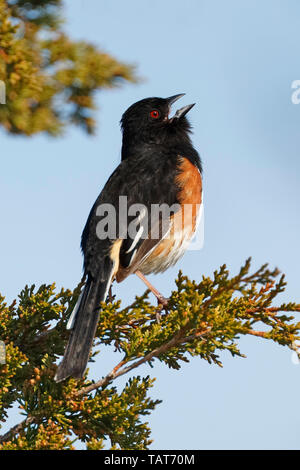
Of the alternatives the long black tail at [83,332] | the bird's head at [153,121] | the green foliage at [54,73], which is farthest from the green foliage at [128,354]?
the bird's head at [153,121]

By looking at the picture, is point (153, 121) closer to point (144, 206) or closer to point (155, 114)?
point (155, 114)

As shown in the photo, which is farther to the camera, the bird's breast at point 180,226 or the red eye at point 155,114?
the red eye at point 155,114

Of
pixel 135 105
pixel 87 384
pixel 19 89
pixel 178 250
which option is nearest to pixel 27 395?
pixel 87 384

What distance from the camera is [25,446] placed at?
2916 millimetres

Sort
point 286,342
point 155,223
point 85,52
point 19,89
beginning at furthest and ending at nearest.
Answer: point 155,223, point 85,52, point 286,342, point 19,89

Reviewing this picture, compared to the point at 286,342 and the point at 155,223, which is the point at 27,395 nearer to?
the point at 286,342

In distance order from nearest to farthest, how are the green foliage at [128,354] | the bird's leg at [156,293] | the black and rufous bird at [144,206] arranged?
the green foliage at [128,354] → the black and rufous bird at [144,206] → the bird's leg at [156,293]

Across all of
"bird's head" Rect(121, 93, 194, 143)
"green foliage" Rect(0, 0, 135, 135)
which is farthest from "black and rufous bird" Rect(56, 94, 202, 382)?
"green foliage" Rect(0, 0, 135, 135)

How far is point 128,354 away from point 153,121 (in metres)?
2.73

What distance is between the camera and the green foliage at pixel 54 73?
3.43 m

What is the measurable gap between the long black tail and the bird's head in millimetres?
1898

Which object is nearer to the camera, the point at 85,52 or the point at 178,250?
the point at 85,52

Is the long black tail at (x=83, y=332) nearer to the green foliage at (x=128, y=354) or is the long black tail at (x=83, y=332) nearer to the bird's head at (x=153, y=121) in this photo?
the green foliage at (x=128, y=354)
